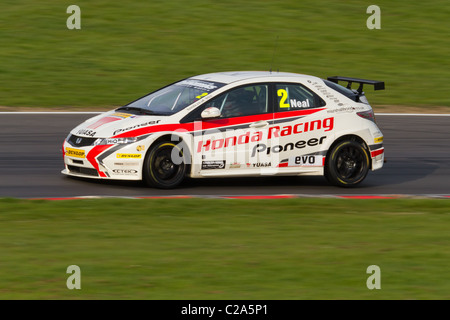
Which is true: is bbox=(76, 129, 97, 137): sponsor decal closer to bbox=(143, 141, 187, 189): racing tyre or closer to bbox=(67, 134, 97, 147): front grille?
bbox=(67, 134, 97, 147): front grille

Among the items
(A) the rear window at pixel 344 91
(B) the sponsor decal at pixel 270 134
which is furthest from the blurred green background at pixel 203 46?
(B) the sponsor decal at pixel 270 134

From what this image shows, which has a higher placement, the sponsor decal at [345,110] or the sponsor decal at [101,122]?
the sponsor decal at [345,110]

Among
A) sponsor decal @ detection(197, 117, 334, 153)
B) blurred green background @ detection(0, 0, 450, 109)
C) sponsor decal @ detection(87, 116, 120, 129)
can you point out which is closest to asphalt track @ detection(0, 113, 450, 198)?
sponsor decal @ detection(197, 117, 334, 153)

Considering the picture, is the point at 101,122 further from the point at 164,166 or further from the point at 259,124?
the point at 259,124

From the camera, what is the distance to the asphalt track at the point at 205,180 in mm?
11266

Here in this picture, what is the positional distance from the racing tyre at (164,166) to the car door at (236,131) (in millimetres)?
269

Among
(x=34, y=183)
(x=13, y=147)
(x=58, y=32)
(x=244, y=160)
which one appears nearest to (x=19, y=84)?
(x=58, y=32)

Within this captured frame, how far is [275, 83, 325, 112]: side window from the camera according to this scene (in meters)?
11.6

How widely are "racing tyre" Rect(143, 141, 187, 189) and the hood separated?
360 millimetres

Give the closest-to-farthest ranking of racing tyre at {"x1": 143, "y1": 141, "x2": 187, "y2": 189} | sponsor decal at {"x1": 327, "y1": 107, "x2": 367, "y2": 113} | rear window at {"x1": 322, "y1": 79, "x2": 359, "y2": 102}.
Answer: racing tyre at {"x1": 143, "y1": 141, "x2": 187, "y2": 189}, sponsor decal at {"x1": 327, "y1": 107, "x2": 367, "y2": 113}, rear window at {"x1": 322, "y1": 79, "x2": 359, "y2": 102}

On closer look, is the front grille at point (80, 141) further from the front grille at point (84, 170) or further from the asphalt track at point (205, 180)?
the asphalt track at point (205, 180)

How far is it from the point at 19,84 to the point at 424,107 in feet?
30.1

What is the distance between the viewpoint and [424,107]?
18922 millimetres

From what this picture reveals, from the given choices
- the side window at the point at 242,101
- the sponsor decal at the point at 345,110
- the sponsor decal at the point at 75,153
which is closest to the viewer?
the sponsor decal at the point at 75,153
